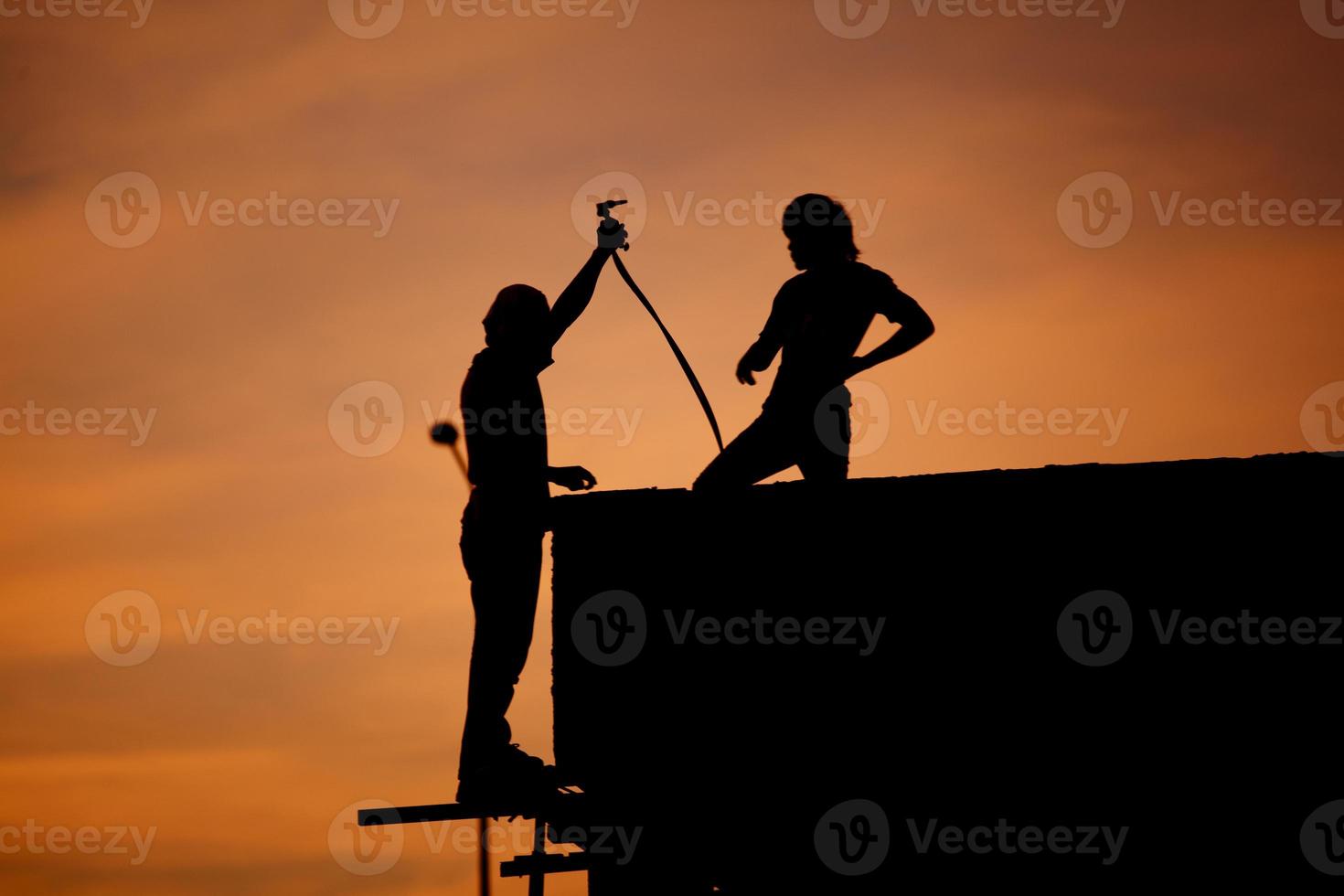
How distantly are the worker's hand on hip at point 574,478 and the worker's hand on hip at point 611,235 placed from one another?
5.67 feet

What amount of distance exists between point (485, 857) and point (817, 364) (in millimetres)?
4082

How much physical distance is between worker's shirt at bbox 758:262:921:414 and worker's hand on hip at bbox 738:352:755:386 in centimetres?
38

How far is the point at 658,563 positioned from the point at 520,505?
102 centimetres

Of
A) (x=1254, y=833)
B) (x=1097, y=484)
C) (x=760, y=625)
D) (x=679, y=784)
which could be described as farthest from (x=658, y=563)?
(x=1254, y=833)

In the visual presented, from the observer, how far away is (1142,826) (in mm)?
6828

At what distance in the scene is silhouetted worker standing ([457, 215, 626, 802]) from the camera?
353 inches
